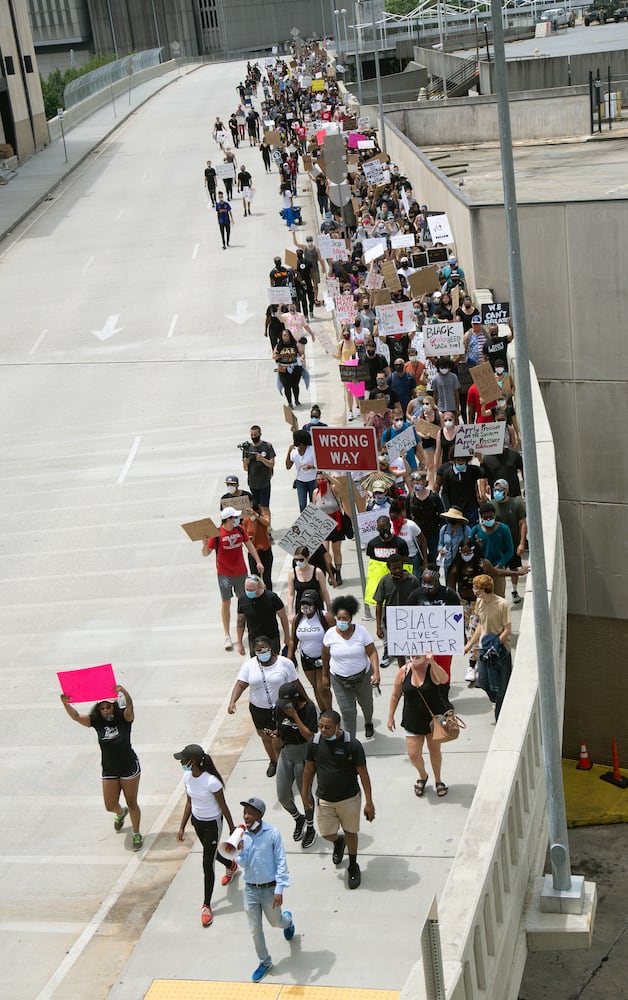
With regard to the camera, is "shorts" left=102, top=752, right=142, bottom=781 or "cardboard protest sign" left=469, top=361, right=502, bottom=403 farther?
"cardboard protest sign" left=469, top=361, right=502, bottom=403

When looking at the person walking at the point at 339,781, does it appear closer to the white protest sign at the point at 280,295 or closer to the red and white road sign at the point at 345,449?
the red and white road sign at the point at 345,449

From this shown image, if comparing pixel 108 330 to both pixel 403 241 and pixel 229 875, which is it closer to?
pixel 403 241

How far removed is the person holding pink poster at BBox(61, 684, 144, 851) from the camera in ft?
36.1

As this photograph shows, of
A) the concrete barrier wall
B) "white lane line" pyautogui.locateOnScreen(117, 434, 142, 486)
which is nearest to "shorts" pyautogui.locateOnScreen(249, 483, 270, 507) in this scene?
"white lane line" pyautogui.locateOnScreen(117, 434, 142, 486)

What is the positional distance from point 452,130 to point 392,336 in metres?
22.8

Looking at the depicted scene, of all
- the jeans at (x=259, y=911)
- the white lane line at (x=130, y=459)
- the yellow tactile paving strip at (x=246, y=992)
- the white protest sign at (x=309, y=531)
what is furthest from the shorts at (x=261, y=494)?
the yellow tactile paving strip at (x=246, y=992)

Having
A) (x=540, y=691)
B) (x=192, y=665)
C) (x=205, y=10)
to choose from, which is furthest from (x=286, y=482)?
(x=205, y=10)

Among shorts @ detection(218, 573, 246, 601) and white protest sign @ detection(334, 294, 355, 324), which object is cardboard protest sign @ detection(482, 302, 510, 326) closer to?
white protest sign @ detection(334, 294, 355, 324)

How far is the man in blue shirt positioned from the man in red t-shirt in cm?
537

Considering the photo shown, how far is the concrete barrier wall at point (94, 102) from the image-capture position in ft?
198

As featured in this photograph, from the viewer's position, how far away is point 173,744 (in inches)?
513

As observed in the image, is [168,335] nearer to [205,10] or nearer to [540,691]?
[540,691]

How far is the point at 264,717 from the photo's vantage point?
1127cm

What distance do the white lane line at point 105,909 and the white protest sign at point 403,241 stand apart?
12.7 meters
